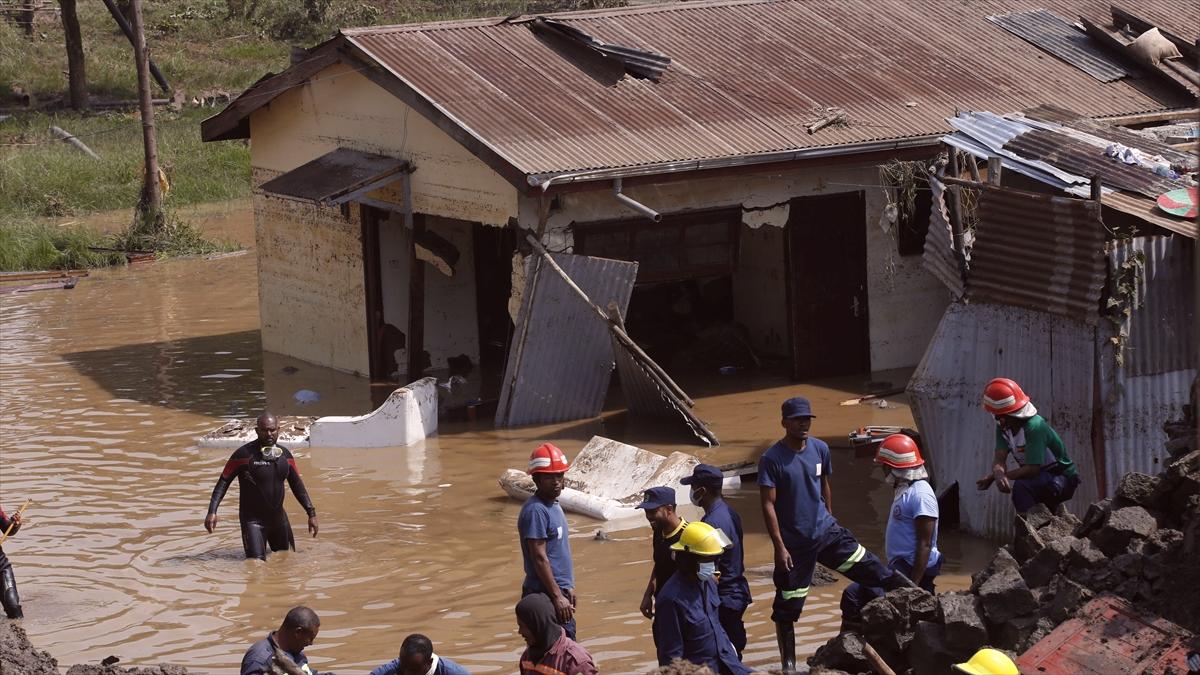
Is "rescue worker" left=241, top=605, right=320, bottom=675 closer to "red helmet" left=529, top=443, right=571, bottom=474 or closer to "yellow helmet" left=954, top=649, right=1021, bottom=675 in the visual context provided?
"red helmet" left=529, top=443, right=571, bottom=474

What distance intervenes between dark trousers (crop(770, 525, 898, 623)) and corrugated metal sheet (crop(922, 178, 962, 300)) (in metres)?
3.67

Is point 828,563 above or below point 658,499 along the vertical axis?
below

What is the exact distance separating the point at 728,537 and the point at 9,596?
5.54m

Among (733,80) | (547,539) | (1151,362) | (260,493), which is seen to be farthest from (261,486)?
(733,80)

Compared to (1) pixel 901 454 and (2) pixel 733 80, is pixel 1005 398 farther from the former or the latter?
(2) pixel 733 80

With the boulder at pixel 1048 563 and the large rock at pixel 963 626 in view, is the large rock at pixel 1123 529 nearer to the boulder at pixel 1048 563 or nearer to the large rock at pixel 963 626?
the boulder at pixel 1048 563

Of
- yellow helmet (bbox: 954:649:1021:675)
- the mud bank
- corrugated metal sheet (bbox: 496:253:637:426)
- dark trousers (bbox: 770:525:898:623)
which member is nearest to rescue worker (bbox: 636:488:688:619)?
dark trousers (bbox: 770:525:898:623)

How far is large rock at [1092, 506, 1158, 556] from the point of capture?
8977 mm

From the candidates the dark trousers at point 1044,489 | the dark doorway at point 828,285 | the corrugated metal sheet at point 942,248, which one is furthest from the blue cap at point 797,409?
the dark doorway at point 828,285

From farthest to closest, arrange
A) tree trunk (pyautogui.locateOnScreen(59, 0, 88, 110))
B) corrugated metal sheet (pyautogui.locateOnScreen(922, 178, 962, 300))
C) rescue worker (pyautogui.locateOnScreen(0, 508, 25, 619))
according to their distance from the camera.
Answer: tree trunk (pyautogui.locateOnScreen(59, 0, 88, 110)) → corrugated metal sheet (pyautogui.locateOnScreen(922, 178, 962, 300)) → rescue worker (pyautogui.locateOnScreen(0, 508, 25, 619))

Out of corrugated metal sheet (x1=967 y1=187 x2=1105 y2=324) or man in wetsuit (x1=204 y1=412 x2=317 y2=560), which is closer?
corrugated metal sheet (x1=967 y1=187 x2=1105 y2=324)

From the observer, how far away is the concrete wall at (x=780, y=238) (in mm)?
16875

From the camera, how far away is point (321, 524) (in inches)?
534

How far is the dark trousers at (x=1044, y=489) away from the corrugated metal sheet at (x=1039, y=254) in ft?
5.92
